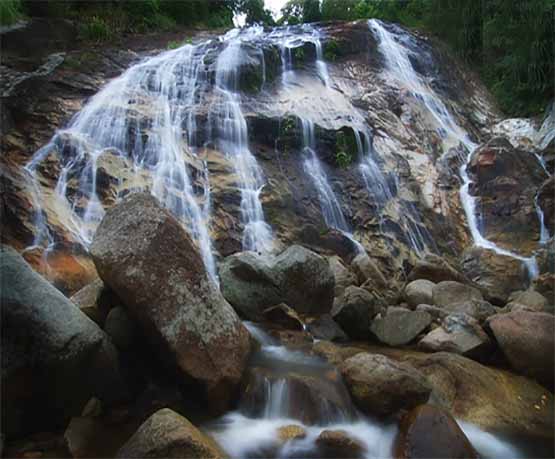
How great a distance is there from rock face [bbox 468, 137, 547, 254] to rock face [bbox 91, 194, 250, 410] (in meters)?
7.91

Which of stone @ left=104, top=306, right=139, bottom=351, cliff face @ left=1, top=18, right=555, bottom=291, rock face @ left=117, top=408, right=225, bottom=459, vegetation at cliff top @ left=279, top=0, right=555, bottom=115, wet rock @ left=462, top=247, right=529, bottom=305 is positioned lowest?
wet rock @ left=462, top=247, right=529, bottom=305

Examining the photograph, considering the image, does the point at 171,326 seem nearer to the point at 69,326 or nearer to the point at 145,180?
the point at 69,326

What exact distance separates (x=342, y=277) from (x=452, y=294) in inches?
66.7

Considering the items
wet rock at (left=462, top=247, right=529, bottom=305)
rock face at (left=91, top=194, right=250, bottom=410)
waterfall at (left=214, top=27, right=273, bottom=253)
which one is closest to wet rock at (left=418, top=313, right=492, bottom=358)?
rock face at (left=91, top=194, right=250, bottom=410)

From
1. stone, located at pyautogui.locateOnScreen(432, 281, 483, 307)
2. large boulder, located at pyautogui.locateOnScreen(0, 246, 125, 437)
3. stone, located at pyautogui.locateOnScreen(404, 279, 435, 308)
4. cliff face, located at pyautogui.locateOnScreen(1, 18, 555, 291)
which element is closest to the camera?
large boulder, located at pyautogui.locateOnScreen(0, 246, 125, 437)

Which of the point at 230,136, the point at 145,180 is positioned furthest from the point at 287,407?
the point at 230,136

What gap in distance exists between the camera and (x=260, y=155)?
33.9 ft

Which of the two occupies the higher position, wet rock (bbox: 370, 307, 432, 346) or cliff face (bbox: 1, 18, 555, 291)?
cliff face (bbox: 1, 18, 555, 291)

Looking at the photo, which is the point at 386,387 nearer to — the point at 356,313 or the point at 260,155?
the point at 356,313

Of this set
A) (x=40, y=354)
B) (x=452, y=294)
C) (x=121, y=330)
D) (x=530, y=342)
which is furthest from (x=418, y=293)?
(x=40, y=354)

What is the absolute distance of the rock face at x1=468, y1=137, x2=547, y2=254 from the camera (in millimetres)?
10203

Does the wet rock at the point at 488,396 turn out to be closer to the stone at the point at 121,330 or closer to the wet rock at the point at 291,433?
the wet rock at the point at 291,433

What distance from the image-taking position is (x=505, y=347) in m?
5.19

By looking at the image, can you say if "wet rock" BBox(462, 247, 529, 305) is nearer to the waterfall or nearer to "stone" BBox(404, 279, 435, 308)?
"stone" BBox(404, 279, 435, 308)
